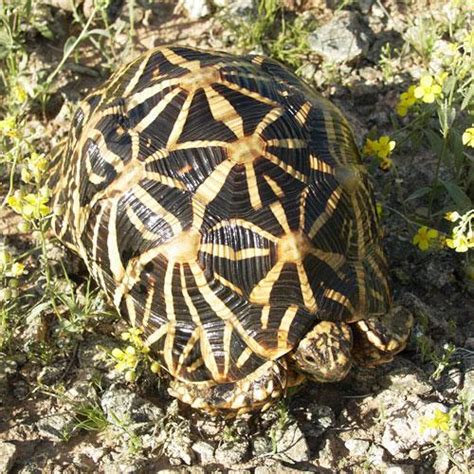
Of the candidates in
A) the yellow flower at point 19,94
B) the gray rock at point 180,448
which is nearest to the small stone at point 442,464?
the gray rock at point 180,448

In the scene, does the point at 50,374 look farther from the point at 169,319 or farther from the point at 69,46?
the point at 69,46

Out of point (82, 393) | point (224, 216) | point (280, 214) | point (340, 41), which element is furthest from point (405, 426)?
Result: point (340, 41)

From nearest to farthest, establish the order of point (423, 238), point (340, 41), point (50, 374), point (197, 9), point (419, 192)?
point (50, 374) < point (423, 238) < point (419, 192) < point (340, 41) < point (197, 9)

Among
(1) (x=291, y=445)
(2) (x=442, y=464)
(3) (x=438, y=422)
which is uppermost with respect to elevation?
(3) (x=438, y=422)

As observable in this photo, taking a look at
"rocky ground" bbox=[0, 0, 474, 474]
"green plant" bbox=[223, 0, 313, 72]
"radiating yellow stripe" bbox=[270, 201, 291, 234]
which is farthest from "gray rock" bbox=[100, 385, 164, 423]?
"green plant" bbox=[223, 0, 313, 72]

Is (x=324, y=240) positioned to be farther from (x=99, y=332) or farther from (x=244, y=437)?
(x=99, y=332)

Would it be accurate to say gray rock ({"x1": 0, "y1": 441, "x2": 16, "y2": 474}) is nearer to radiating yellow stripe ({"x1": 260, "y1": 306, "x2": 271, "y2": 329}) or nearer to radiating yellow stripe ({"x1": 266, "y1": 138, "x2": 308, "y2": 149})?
radiating yellow stripe ({"x1": 260, "y1": 306, "x2": 271, "y2": 329})
